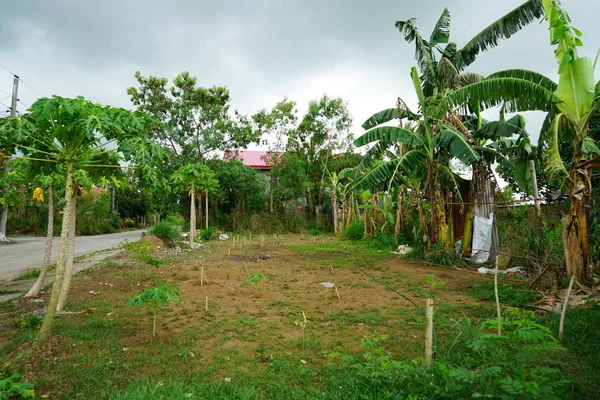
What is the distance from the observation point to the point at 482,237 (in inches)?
383

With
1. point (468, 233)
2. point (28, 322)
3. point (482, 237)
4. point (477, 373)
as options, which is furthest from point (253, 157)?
point (477, 373)

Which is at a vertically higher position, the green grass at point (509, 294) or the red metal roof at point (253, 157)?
the red metal roof at point (253, 157)

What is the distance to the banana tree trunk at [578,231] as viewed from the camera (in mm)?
5457

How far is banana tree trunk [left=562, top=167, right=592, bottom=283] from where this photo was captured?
5457mm

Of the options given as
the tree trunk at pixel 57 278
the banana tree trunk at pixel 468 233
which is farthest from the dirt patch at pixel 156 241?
the banana tree trunk at pixel 468 233

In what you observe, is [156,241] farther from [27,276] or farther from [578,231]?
[578,231]

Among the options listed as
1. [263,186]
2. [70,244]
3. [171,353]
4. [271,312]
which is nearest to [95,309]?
[70,244]

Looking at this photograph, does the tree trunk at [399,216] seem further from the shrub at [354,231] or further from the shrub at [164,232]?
the shrub at [164,232]

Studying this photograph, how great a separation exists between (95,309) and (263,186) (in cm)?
1744

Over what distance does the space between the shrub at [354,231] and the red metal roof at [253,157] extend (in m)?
8.33

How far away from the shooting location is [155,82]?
20000 mm

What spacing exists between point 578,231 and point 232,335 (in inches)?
219

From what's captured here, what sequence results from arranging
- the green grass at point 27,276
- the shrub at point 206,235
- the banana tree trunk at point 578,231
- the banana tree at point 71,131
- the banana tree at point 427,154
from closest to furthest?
the banana tree at point 71,131, the banana tree trunk at point 578,231, the green grass at point 27,276, the banana tree at point 427,154, the shrub at point 206,235

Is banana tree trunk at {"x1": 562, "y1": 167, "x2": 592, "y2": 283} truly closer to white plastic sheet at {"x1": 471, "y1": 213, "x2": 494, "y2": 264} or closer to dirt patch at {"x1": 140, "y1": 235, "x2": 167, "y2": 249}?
white plastic sheet at {"x1": 471, "y1": 213, "x2": 494, "y2": 264}
